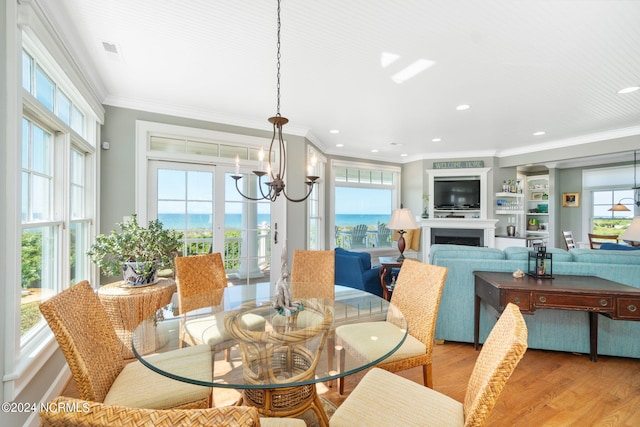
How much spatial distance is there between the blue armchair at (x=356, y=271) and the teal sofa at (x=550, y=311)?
3.31 feet

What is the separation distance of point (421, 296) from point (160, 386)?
1.57 metres

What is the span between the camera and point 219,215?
3891 millimetres

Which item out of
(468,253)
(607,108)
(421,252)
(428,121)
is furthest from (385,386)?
(421,252)

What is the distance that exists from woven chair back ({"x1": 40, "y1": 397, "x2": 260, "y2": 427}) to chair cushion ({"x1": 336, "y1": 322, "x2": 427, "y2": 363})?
1185 millimetres

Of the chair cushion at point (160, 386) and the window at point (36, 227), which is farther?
the window at point (36, 227)

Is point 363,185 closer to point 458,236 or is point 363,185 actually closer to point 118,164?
point 458,236

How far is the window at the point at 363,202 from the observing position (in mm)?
6564

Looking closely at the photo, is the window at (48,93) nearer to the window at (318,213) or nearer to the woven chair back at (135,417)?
the woven chair back at (135,417)

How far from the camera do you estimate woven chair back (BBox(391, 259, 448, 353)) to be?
183 centimetres

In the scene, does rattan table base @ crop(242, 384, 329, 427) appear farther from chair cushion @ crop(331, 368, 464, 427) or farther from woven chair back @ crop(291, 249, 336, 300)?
woven chair back @ crop(291, 249, 336, 300)

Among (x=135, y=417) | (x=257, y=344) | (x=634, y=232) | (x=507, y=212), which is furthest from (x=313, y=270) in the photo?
(x=507, y=212)

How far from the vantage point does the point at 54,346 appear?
1.99 m

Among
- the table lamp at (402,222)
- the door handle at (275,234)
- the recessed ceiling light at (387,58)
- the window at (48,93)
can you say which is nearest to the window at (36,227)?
the window at (48,93)

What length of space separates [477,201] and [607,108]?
294 centimetres
